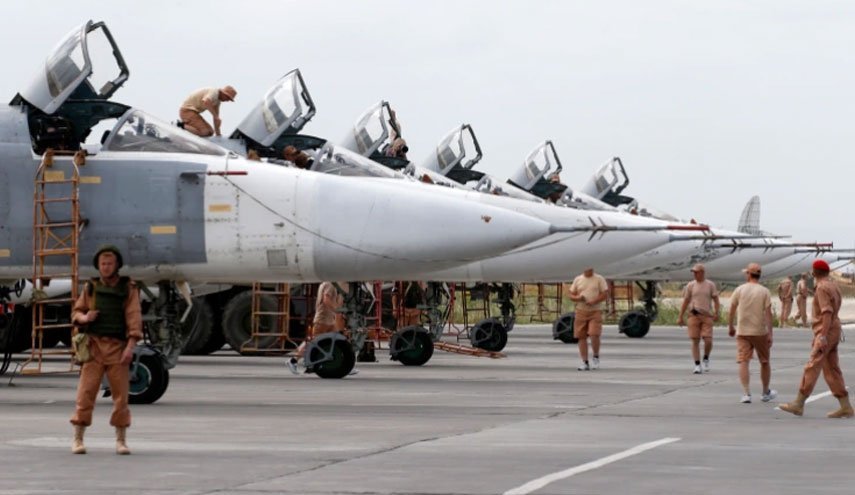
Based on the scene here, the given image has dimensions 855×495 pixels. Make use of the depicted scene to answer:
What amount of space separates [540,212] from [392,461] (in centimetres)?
1374

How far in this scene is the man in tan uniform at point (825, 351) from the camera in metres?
Answer: 16.0

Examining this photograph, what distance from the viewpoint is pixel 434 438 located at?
13164 millimetres

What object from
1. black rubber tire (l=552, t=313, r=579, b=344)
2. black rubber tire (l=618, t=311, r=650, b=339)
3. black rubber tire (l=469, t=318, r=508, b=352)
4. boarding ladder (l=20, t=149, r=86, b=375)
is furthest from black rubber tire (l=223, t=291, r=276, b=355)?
black rubber tire (l=618, t=311, r=650, b=339)

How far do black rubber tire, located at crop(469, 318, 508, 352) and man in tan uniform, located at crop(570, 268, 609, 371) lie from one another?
6.46m

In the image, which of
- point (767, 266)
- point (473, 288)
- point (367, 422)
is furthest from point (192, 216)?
point (767, 266)

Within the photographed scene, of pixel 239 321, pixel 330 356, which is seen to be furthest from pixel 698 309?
pixel 239 321

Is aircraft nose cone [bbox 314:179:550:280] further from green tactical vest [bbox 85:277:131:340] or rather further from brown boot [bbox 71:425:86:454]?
brown boot [bbox 71:425:86:454]

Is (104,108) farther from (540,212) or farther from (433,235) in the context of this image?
(540,212)

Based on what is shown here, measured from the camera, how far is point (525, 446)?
12.5m

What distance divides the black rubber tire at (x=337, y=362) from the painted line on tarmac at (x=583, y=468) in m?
8.51

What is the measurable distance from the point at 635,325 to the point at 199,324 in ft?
50.9

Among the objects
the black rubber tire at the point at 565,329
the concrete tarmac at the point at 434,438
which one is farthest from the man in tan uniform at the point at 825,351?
the black rubber tire at the point at 565,329

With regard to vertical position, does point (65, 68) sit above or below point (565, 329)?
above

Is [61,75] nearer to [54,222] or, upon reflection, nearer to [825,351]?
[54,222]
